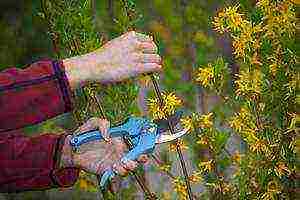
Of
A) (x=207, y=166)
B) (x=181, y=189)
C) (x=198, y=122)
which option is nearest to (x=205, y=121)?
(x=198, y=122)

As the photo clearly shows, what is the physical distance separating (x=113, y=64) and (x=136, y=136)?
260 millimetres

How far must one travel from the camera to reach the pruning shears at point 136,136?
168 cm

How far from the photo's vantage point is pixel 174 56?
3490mm

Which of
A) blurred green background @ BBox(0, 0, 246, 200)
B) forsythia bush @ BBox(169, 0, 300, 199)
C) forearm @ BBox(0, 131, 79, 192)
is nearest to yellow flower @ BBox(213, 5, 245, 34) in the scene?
forsythia bush @ BBox(169, 0, 300, 199)

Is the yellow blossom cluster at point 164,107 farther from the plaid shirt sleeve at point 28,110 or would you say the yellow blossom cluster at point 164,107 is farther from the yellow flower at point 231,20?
the plaid shirt sleeve at point 28,110

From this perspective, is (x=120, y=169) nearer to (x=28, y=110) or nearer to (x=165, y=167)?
(x=28, y=110)

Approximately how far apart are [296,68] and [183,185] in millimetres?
566

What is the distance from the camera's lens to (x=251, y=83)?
2051mm

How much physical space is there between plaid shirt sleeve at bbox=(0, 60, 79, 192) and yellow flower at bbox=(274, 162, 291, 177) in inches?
27.6

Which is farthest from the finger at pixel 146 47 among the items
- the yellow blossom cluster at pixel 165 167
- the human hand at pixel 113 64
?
the yellow blossom cluster at pixel 165 167

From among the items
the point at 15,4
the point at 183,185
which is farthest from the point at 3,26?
the point at 183,185

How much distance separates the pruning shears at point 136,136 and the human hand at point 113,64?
0.68 feet

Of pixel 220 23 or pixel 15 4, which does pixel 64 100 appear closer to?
pixel 220 23

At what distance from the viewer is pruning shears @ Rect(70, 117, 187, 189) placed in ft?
5.53
